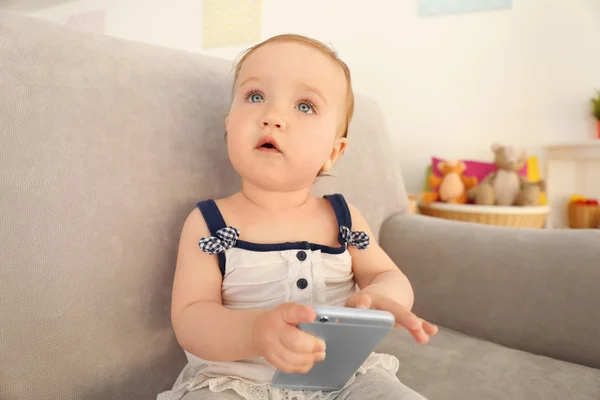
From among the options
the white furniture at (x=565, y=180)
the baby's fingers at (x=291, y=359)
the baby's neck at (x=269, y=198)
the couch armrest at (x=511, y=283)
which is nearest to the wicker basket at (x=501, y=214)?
the white furniture at (x=565, y=180)

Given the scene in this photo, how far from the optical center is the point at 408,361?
90cm

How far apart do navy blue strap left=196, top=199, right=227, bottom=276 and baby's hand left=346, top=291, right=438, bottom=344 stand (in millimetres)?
216

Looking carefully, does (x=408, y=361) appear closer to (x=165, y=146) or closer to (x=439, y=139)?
Answer: (x=165, y=146)

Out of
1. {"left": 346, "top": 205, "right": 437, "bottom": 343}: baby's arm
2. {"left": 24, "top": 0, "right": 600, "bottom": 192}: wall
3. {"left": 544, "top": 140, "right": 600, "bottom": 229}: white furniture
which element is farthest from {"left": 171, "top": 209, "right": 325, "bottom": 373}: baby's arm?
{"left": 544, "top": 140, "right": 600, "bottom": 229}: white furniture

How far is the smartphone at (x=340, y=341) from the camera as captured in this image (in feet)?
1.58

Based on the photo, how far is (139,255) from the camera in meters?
0.72

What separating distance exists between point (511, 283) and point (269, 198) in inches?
22.0

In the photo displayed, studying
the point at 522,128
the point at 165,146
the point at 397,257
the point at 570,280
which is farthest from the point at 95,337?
the point at 522,128

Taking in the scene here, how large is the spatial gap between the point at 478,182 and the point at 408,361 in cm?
173

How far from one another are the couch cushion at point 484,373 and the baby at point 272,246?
13cm

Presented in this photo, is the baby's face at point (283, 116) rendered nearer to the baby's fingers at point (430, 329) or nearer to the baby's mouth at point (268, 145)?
the baby's mouth at point (268, 145)

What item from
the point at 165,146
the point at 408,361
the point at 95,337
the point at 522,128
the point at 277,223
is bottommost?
the point at 408,361

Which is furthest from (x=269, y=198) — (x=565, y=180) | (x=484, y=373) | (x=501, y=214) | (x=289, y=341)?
(x=565, y=180)

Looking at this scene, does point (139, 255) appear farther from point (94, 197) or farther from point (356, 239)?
point (356, 239)
